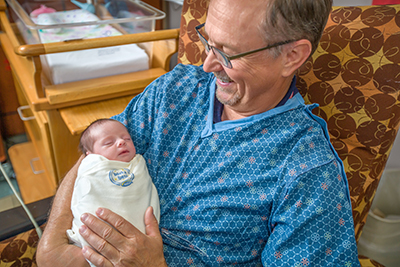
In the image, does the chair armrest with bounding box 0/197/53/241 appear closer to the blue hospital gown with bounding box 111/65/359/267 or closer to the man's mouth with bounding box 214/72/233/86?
the blue hospital gown with bounding box 111/65/359/267

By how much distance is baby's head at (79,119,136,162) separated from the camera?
1.11 meters

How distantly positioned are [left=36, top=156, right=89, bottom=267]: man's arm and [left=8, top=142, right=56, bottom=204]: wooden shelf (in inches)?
49.3

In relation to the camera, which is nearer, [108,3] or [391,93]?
[391,93]

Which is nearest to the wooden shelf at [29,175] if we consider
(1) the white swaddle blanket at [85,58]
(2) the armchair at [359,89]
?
(1) the white swaddle blanket at [85,58]

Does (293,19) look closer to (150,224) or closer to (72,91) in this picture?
(150,224)

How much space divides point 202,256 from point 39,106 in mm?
1154

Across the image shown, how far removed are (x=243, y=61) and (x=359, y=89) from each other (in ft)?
1.40

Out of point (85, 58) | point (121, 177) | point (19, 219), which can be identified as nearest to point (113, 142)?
point (121, 177)

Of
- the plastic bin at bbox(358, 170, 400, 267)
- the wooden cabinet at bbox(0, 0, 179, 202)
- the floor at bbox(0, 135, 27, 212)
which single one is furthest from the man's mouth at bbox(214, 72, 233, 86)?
the floor at bbox(0, 135, 27, 212)

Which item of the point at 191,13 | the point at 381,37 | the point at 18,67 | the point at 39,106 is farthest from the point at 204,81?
the point at 18,67

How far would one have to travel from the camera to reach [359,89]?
3.46 feet

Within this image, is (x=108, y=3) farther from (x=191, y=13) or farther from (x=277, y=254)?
(x=277, y=254)

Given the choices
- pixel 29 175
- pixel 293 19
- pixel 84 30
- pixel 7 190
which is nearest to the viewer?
pixel 293 19

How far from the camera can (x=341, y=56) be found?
3.56 ft
